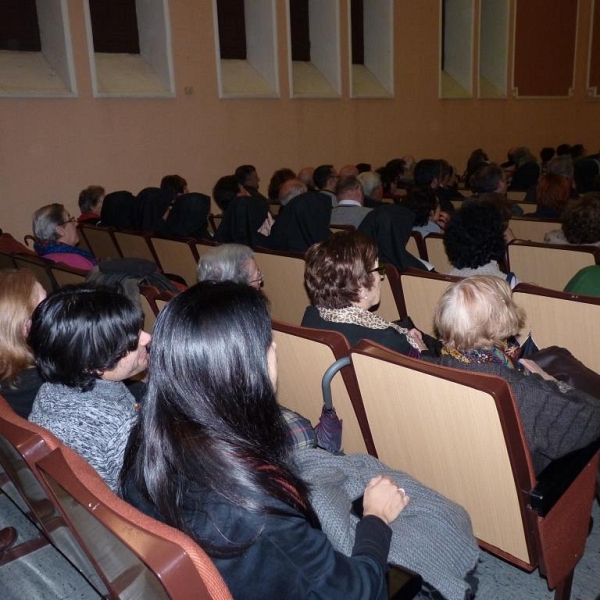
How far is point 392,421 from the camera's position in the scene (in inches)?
64.3

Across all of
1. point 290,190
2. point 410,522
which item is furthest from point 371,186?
point 410,522

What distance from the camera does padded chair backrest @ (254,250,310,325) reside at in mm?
3286

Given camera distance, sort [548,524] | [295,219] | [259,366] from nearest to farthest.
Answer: [259,366] < [548,524] < [295,219]

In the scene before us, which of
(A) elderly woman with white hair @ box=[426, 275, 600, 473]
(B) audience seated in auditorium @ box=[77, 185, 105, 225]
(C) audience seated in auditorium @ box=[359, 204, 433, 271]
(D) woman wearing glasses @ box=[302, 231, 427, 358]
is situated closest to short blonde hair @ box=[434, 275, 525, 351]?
(A) elderly woman with white hair @ box=[426, 275, 600, 473]

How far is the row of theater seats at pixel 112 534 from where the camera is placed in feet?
2.61

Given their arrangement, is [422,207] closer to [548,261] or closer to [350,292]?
[548,261]

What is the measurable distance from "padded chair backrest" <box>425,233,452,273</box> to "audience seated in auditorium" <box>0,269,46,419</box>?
2430 mm

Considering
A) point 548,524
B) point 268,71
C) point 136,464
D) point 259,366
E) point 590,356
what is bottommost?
point 548,524

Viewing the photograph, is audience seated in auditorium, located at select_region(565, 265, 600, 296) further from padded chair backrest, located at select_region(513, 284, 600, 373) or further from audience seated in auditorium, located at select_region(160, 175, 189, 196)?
audience seated in auditorium, located at select_region(160, 175, 189, 196)

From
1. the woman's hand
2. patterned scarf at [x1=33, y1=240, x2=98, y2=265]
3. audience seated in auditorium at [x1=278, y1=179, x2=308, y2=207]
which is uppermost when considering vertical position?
audience seated in auditorium at [x1=278, y1=179, x2=308, y2=207]

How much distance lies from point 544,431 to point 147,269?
1.93m

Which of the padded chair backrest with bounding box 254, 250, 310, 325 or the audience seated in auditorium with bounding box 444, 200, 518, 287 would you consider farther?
the padded chair backrest with bounding box 254, 250, 310, 325

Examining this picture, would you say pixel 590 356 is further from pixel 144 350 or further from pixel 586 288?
pixel 144 350

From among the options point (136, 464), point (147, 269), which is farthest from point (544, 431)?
point (147, 269)
